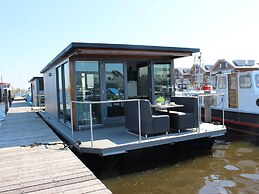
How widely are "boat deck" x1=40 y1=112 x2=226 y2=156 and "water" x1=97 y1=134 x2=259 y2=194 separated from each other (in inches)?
22.7

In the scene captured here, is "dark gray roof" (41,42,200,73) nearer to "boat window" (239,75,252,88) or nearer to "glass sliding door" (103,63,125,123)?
"glass sliding door" (103,63,125,123)

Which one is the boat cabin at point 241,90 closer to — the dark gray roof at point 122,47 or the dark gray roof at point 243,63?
the dark gray roof at point 122,47

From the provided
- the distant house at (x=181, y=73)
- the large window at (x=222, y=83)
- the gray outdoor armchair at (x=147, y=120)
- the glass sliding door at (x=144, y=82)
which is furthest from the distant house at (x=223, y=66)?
the gray outdoor armchair at (x=147, y=120)

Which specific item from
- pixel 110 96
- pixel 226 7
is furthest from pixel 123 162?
pixel 226 7

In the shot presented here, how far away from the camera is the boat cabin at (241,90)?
8.27 meters

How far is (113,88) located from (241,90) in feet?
15.5

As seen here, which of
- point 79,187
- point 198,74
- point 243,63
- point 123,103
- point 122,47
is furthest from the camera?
point 243,63

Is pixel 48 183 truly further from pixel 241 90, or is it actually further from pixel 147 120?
pixel 241 90

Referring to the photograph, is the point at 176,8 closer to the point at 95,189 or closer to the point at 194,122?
the point at 194,122

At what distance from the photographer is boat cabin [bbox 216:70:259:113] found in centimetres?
827

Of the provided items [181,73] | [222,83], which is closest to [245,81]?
[222,83]

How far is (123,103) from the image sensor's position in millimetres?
7199

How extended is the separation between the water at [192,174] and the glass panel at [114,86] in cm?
172

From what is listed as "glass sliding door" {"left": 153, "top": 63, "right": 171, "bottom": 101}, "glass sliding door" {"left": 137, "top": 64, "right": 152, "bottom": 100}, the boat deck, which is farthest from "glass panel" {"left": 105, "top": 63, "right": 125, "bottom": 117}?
"glass sliding door" {"left": 153, "top": 63, "right": 171, "bottom": 101}
